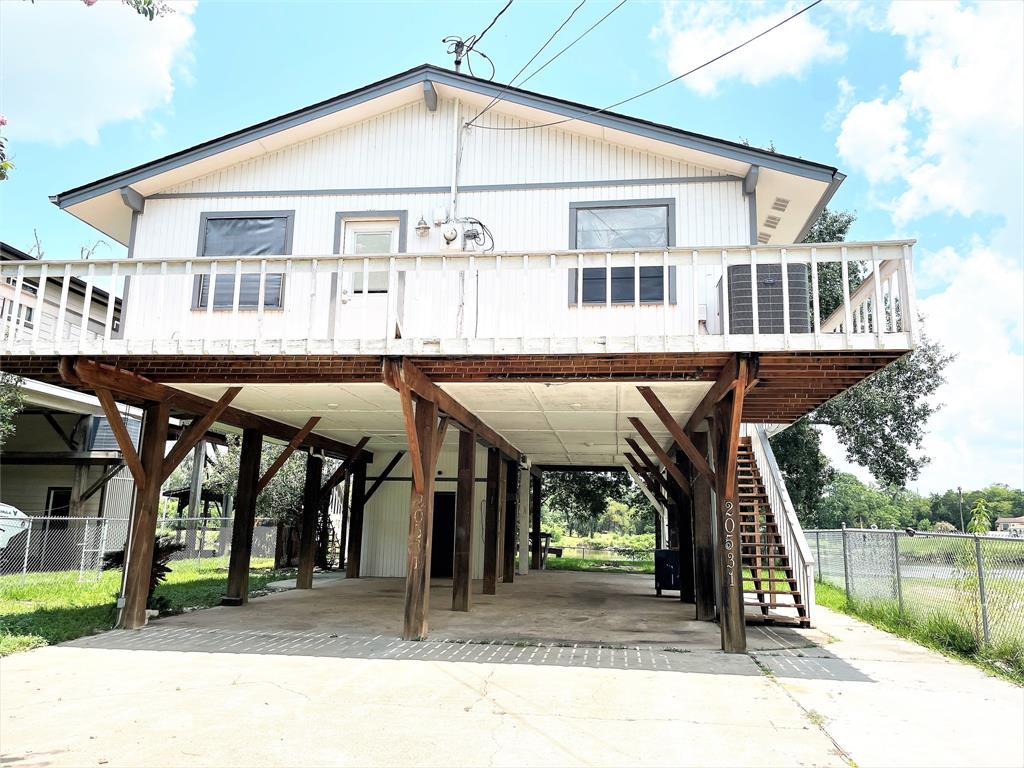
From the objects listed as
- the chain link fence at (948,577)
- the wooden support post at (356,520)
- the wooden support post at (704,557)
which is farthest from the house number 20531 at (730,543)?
the wooden support post at (356,520)

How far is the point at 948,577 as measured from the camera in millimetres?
8117

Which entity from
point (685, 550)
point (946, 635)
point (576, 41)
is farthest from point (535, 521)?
point (576, 41)

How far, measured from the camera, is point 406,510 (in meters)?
17.5

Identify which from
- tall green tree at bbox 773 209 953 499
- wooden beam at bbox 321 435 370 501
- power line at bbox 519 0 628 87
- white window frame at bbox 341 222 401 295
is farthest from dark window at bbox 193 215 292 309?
tall green tree at bbox 773 209 953 499

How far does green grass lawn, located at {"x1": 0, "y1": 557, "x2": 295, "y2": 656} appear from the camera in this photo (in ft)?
26.9

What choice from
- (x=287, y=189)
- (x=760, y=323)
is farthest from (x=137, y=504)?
(x=760, y=323)

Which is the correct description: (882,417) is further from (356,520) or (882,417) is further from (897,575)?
(356,520)

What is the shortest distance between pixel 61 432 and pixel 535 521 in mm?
12563

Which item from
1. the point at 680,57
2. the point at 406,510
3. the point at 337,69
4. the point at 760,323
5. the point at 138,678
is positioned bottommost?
the point at 138,678

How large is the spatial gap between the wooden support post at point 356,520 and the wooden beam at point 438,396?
4728 mm

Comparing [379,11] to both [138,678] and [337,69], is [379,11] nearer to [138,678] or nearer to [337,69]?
[337,69]

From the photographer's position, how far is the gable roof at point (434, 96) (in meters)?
8.76

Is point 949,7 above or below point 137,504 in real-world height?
above

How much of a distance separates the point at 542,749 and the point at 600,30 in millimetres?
7854
